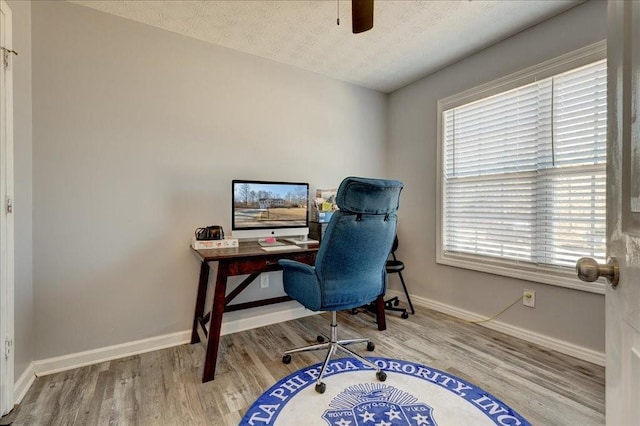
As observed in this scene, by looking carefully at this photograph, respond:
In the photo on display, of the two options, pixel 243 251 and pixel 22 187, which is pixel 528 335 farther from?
pixel 22 187

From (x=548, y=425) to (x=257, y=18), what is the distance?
300 centimetres

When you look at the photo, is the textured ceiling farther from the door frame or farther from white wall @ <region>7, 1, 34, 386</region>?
the door frame

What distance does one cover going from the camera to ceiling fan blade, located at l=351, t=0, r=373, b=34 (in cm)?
154

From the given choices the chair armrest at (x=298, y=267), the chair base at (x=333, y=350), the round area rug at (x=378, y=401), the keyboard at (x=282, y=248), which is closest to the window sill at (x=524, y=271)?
the round area rug at (x=378, y=401)

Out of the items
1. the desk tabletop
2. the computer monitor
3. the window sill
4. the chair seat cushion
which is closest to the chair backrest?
the desk tabletop

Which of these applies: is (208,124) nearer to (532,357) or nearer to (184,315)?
(184,315)

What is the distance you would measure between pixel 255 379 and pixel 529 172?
250 centimetres

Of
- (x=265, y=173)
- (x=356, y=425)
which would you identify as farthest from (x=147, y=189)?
(x=356, y=425)

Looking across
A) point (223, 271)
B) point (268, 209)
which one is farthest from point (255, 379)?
point (268, 209)

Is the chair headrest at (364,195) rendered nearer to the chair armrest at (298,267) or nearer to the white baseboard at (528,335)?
the chair armrest at (298,267)

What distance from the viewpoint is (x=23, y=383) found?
5.52ft

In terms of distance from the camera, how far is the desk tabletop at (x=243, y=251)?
1850 millimetres

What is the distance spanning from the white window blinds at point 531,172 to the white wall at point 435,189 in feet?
0.63

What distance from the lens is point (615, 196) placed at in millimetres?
568
